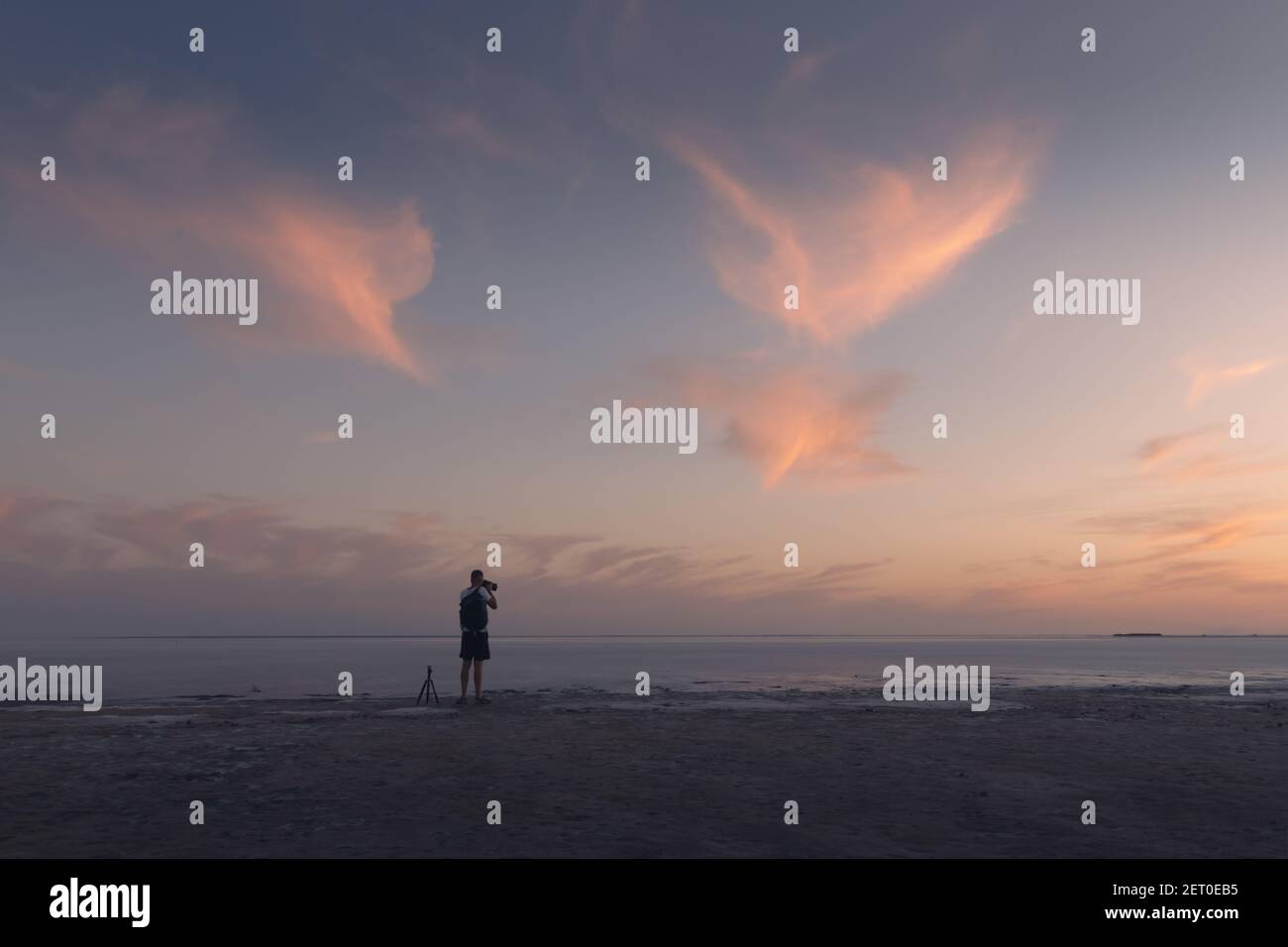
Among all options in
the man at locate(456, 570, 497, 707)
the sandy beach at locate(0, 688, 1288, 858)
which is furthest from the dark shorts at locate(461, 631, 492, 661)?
the sandy beach at locate(0, 688, 1288, 858)

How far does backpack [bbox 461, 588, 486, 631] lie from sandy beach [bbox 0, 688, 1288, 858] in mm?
2095

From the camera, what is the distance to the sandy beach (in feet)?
29.2

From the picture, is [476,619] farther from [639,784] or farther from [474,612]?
[639,784]

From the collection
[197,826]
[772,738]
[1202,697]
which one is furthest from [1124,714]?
[197,826]

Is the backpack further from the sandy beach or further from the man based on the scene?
the sandy beach

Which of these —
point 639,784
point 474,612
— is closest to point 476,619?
point 474,612

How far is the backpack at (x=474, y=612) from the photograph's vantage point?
71.9 ft

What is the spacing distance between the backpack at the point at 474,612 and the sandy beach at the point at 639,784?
2.09m

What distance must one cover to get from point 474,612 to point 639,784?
1085 centimetres

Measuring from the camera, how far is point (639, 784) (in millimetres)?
11883

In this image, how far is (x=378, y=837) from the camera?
29.8 ft

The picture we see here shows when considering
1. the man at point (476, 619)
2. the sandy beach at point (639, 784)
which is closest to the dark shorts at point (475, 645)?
the man at point (476, 619)
